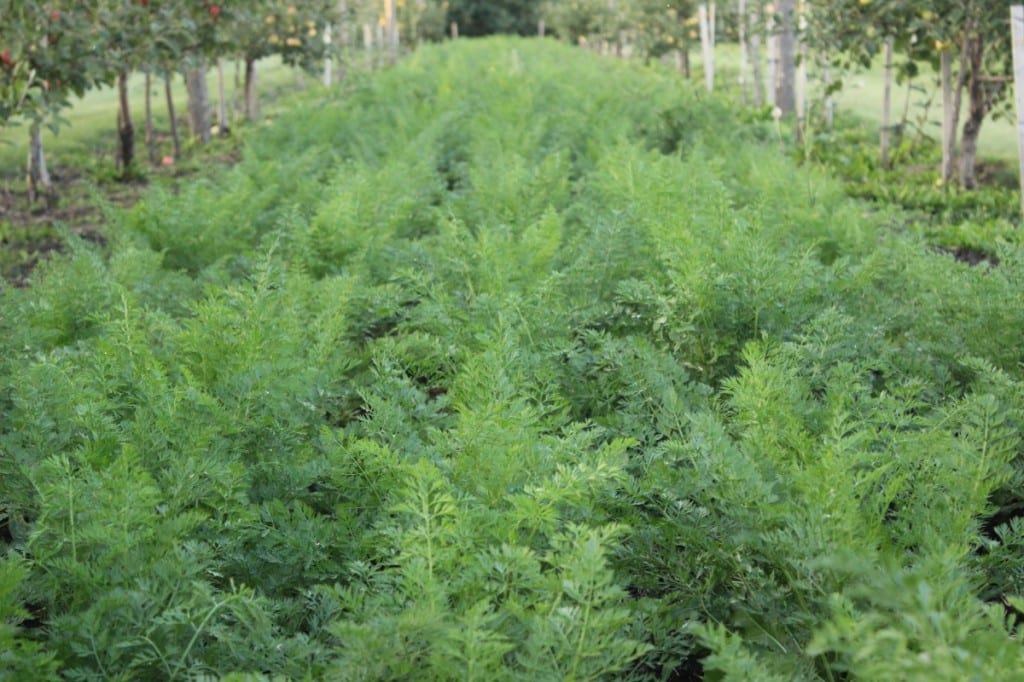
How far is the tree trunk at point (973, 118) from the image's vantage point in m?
9.48

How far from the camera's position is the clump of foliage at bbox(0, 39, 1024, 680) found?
2057mm

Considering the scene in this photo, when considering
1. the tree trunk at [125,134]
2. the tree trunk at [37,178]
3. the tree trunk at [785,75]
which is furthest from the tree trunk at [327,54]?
the tree trunk at [37,178]

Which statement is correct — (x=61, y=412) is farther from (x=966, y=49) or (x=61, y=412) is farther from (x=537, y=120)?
(x=966, y=49)

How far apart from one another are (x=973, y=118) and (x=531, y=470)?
26.9ft

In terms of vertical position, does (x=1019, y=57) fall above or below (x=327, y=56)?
below

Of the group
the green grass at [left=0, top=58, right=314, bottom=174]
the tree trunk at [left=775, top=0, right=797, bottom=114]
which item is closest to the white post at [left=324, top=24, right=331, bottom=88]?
the green grass at [left=0, top=58, right=314, bottom=174]

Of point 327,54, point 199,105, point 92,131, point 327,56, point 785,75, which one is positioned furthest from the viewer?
point 327,54

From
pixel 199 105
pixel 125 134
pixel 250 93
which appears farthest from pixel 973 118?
pixel 250 93

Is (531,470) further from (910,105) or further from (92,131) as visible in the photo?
(910,105)

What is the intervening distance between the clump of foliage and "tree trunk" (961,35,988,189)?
5.64 m

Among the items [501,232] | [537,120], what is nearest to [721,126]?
[537,120]

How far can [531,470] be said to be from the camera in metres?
2.68

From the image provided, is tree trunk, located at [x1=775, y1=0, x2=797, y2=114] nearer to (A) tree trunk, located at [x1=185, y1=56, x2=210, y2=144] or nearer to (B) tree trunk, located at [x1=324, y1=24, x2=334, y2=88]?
(B) tree trunk, located at [x1=324, y1=24, x2=334, y2=88]

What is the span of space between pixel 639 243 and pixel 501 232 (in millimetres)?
647
